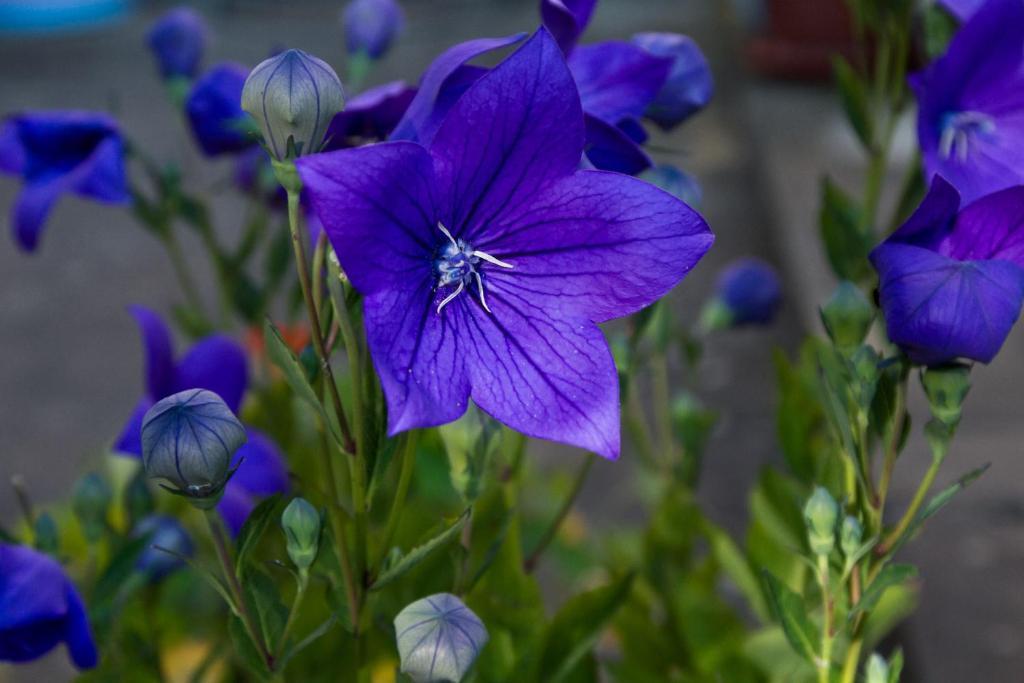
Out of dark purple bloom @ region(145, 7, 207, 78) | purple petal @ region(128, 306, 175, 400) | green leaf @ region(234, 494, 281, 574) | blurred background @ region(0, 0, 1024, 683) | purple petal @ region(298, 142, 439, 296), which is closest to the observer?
purple petal @ region(298, 142, 439, 296)

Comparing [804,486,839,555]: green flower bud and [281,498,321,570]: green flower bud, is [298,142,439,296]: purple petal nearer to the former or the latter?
[281,498,321,570]: green flower bud

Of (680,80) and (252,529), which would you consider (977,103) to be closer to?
(680,80)

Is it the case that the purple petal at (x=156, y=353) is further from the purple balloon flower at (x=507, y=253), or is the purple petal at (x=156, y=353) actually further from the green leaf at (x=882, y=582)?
the green leaf at (x=882, y=582)

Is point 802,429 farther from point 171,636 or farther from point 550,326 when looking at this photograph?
point 171,636

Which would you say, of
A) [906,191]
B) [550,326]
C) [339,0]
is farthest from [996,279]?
[339,0]

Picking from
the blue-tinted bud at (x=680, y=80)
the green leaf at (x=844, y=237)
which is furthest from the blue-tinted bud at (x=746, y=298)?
the blue-tinted bud at (x=680, y=80)

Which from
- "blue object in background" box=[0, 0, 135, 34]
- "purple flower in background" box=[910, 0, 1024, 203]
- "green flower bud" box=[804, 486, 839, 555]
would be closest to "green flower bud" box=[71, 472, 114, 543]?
"green flower bud" box=[804, 486, 839, 555]
